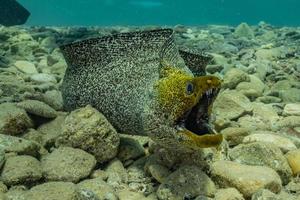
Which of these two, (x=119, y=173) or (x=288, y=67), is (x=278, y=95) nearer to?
(x=288, y=67)

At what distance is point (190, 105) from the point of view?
3256 mm

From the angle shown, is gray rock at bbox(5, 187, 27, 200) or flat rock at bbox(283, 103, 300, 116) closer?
gray rock at bbox(5, 187, 27, 200)

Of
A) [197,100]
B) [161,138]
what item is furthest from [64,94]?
[197,100]

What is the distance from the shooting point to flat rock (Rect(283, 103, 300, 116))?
5418 millimetres

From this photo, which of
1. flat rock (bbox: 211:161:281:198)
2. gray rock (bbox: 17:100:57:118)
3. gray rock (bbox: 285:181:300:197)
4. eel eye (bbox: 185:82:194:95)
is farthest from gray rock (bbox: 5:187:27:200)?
gray rock (bbox: 285:181:300:197)

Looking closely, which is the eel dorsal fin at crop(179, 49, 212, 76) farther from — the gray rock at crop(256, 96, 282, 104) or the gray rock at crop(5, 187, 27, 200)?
the gray rock at crop(5, 187, 27, 200)

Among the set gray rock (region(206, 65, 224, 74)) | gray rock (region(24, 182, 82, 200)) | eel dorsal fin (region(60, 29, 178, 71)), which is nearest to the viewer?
gray rock (region(24, 182, 82, 200))

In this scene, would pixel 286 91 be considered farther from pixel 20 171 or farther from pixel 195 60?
pixel 20 171

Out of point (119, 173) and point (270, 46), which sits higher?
point (270, 46)

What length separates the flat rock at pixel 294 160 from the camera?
388 centimetres

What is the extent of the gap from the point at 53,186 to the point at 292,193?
80.0 inches

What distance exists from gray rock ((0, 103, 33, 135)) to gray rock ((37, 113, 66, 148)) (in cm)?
19

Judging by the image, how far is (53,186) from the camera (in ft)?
10.3

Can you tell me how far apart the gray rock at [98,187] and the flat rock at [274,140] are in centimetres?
161
